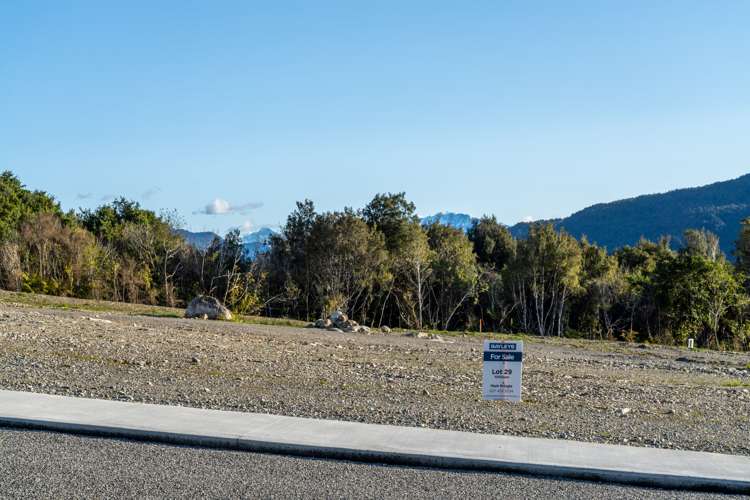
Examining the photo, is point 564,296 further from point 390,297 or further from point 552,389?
point 552,389

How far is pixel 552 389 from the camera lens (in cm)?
1384

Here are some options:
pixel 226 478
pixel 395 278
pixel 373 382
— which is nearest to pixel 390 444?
pixel 226 478

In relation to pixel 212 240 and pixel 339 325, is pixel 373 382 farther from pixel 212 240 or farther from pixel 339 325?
pixel 212 240

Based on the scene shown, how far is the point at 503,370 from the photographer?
37.6ft

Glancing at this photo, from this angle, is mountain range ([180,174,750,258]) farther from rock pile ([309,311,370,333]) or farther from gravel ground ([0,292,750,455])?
gravel ground ([0,292,750,455])

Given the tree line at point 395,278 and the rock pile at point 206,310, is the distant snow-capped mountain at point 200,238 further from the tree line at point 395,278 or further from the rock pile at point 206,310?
the rock pile at point 206,310

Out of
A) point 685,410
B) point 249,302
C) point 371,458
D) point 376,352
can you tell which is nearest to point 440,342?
point 376,352

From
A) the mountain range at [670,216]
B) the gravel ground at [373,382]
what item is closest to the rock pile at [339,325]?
the gravel ground at [373,382]

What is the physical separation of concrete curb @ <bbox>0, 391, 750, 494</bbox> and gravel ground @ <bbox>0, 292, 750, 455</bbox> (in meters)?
0.68

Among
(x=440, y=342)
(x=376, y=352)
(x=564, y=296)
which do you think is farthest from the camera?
(x=564, y=296)

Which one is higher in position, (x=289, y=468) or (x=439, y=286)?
(x=439, y=286)

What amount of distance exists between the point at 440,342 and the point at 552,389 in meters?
12.1

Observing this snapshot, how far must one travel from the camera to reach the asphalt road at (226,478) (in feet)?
23.4

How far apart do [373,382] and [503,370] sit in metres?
2.85
